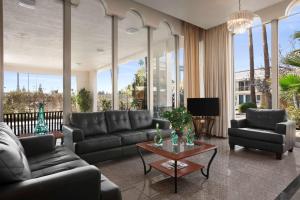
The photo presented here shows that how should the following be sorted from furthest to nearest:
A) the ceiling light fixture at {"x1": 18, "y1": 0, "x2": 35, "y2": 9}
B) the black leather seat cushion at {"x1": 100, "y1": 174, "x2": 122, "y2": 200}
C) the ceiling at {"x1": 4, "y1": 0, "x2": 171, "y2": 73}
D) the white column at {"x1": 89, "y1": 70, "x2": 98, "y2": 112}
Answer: the white column at {"x1": 89, "y1": 70, "x2": 98, "y2": 112}, the ceiling at {"x1": 4, "y1": 0, "x2": 171, "y2": 73}, the ceiling light fixture at {"x1": 18, "y1": 0, "x2": 35, "y2": 9}, the black leather seat cushion at {"x1": 100, "y1": 174, "x2": 122, "y2": 200}

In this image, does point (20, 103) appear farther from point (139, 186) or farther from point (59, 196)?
point (59, 196)

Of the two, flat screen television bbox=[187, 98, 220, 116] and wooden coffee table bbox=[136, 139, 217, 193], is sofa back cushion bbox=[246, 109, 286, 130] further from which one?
wooden coffee table bbox=[136, 139, 217, 193]

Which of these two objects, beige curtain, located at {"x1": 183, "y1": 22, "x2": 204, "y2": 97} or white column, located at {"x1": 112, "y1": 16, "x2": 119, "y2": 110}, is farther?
beige curtain, located at {"x1": 183, "y1": 22, "x2": 204, "y2": 97}

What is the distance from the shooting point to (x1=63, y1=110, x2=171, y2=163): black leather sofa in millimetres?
2998

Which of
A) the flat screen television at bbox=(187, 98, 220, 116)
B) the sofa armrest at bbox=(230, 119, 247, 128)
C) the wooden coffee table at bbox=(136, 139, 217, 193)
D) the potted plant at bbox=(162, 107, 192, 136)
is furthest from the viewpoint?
the flat screen television at bbox=(187, 98, 220, 116)

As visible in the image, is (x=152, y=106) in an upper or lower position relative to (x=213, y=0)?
lower

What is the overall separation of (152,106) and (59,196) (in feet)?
12.3

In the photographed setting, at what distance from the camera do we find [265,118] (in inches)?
157

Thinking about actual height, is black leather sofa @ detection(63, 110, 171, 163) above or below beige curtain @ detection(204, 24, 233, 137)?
below

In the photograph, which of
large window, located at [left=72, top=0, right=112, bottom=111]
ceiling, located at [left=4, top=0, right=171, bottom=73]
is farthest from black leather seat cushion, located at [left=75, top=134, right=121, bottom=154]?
ceiling, located at [left=4, top=0, right=171, bottom=73]

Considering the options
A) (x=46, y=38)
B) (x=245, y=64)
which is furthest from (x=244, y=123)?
(x=46, y=38)

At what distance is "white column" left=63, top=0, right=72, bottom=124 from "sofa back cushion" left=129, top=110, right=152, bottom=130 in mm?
1288

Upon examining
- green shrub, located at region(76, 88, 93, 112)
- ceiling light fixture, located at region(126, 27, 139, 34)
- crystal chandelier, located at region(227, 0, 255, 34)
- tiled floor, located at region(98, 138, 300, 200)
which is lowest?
tiled floor, located at region(98, 138, 300, 200)

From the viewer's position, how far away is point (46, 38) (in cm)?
502
